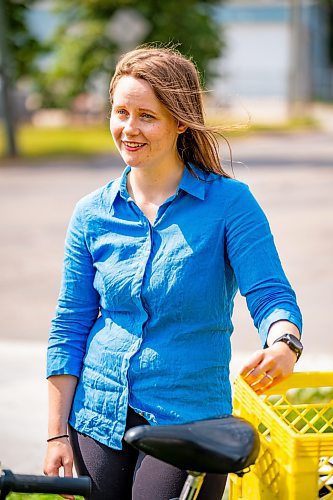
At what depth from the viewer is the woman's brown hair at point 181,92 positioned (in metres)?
2.86

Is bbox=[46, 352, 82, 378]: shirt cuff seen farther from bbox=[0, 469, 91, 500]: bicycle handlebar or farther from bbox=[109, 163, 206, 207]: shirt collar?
bbox=[0, 469, 91, 500]: bicycle handlebar

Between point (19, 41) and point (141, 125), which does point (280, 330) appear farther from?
point (19, 41)

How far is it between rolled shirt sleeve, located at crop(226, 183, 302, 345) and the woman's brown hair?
0.24 meters

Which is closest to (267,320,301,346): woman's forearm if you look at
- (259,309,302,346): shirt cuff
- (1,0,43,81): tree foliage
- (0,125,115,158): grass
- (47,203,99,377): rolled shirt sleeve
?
(259,309,302,346): shirt cuff

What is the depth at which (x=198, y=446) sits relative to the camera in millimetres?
2094

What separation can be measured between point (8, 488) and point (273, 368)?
2.44 ft

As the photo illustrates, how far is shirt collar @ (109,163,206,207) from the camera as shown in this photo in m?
2.91

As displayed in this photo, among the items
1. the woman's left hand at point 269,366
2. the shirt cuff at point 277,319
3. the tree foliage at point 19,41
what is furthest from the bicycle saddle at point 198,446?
the tree foliage at point 19,41

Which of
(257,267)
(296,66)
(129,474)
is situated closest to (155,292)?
(257,267)

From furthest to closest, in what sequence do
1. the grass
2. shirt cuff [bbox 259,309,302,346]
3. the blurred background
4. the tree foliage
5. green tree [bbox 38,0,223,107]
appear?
green tree [bbox 38,0,223,107]
the tree foliage
the grass
the blurred background
shirt cuff [bbox 259,309,302,346]

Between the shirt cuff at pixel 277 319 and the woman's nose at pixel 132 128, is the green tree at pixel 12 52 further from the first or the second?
the shirt cuff at pixel 277 319

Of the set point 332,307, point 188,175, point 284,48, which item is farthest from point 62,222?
point 284,48

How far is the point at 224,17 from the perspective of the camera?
54562 millimetres

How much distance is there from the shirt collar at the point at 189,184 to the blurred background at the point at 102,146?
224 millimetres
